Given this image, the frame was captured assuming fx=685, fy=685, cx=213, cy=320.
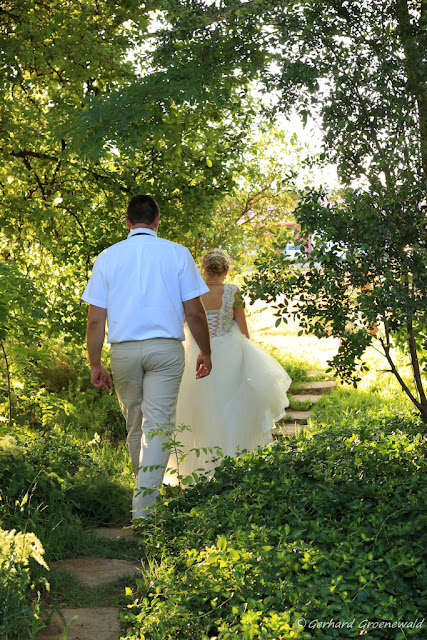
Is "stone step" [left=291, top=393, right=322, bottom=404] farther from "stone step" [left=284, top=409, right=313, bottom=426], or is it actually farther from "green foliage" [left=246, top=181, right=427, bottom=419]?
"green foliage" [left=246, top=181, right=427, bottom=419]

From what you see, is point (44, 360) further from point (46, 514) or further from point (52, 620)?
point (52, 620)

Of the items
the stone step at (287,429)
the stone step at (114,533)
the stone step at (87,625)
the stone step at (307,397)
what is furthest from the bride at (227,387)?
the stone step at (87,625)

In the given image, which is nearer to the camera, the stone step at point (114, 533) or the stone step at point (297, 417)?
the stone step at point (114, 533)

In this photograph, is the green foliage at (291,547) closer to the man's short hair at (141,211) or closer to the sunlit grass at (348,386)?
the sunlit grass at (348,386)

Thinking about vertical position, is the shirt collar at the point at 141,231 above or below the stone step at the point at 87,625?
above

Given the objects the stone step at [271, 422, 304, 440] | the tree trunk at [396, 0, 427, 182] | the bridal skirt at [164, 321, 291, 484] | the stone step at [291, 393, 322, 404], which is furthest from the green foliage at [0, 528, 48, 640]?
the stone step at [291, 393, 322, 404]

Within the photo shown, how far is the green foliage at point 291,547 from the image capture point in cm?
295

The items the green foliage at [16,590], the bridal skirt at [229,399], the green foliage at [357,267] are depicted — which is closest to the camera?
the green foliage at [16,590]

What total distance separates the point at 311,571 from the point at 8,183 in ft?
19.4

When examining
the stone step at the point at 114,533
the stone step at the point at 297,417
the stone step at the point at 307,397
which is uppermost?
the stone step at the point at 307,397

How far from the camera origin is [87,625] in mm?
3141

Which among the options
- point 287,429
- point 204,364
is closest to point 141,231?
point 204,364

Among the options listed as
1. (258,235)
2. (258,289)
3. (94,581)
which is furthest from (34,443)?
(258,235)

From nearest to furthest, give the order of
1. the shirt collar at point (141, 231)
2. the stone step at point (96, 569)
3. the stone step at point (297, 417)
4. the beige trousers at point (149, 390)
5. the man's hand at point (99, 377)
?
the stone step at point (96, 569)
the beige trousers at point (149, 390)
the man's hand at point (99, 377)
the shirt collar at point (141, 231)
the stone step at point (297, 417)
